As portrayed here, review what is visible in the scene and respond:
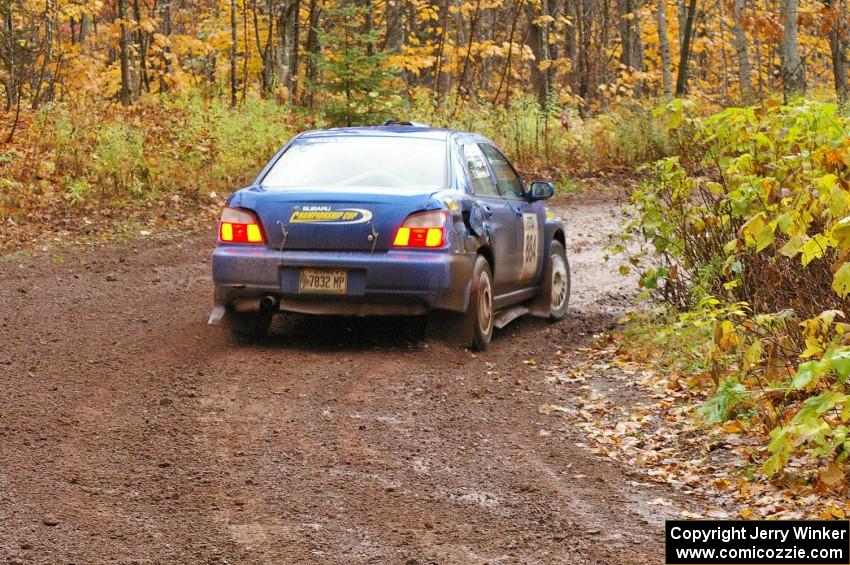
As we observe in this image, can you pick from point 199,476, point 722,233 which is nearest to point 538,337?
point 722,233

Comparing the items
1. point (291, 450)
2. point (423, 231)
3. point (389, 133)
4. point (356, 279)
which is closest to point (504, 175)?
point (389, 133)

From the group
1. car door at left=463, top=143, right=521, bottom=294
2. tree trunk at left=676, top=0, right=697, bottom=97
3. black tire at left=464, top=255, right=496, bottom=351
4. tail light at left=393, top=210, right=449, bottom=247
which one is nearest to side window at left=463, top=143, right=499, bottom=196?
car door at left=463, top=143, right=521, bottom=294

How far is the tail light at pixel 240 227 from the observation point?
Answer: 877 cm

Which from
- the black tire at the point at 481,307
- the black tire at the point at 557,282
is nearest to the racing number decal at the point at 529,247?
the black tire at the point at 557,282

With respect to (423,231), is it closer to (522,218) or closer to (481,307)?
(481,307)

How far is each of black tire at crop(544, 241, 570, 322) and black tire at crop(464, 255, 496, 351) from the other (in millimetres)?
1764

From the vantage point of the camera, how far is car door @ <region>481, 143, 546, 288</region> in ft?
34.2

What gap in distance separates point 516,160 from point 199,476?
17.8m

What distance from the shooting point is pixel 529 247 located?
10.7m

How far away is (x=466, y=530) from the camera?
4988 millimetres

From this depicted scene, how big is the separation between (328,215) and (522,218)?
253 centimetres

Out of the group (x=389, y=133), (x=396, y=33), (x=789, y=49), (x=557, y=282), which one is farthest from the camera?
(x=396, y=33)

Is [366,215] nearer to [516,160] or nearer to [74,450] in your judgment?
[74,450]

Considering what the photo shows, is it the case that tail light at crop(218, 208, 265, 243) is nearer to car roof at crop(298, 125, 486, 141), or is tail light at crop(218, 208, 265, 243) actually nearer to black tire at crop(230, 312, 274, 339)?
black tire at crop(230, 312, 274, 339)
